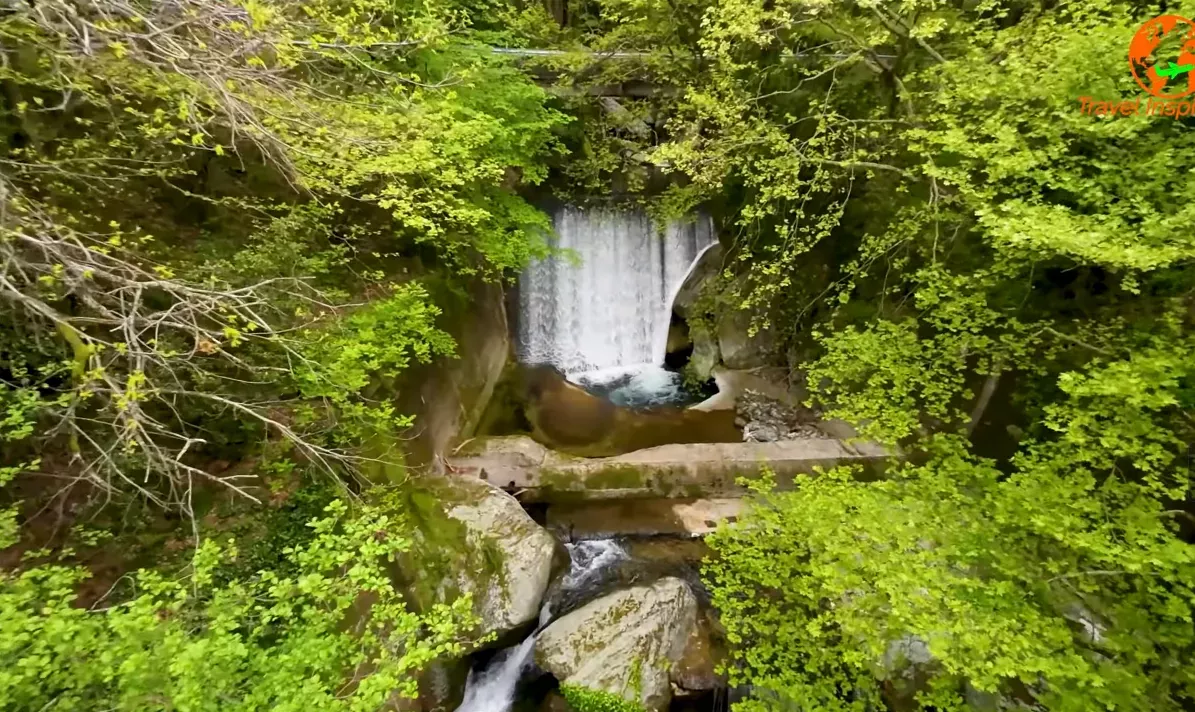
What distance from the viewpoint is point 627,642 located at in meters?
5.53

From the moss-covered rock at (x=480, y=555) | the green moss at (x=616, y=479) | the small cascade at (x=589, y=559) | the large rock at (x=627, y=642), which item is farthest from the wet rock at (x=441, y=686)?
the green moss at (x=616, y=479)

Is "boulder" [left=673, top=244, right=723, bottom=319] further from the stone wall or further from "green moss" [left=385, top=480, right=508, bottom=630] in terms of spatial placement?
"green moss" [left=385, top=480, right=508, bottom=630]

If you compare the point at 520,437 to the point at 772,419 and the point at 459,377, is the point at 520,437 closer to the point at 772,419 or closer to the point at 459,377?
the point at 459,377

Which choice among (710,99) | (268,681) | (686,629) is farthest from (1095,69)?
(268,681)

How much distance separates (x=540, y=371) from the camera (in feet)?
38.0

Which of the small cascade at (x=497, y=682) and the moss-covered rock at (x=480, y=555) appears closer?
the small cascade at (x=497, y=682)

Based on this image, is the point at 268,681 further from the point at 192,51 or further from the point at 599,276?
the point at 599,276

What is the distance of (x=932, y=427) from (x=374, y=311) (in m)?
6.85

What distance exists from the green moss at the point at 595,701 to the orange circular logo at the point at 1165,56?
246 inches

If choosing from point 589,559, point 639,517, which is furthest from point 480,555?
point 639,517

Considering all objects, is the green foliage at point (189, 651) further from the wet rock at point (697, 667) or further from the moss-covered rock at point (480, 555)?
the wet rock at point (697, 667)

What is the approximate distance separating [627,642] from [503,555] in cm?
156

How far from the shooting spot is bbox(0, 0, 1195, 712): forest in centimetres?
312

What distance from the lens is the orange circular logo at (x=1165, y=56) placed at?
3.59 m
